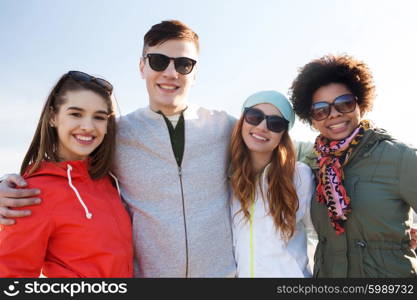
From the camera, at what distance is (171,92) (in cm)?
383

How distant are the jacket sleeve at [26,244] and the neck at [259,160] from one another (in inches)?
87.1

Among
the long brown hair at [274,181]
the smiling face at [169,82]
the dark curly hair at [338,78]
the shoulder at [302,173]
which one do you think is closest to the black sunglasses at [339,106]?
the dark curly hair at [338,78]

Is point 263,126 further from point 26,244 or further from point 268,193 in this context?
point 26,244

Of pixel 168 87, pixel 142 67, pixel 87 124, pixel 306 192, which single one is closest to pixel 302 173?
pixel 306 192

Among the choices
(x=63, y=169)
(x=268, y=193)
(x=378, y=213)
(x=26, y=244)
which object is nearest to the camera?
(x=26, y=244)

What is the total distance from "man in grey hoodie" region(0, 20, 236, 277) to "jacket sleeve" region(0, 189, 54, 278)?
1.60ft

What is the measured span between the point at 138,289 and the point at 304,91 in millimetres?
2891

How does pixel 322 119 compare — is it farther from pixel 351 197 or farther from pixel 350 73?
pixel 351 197

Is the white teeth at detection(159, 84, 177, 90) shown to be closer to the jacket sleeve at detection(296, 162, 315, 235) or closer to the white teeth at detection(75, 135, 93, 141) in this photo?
the white teeth at detection(75, 135, 93, 141)

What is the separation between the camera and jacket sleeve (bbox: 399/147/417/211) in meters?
3.19

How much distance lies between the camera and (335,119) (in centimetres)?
383

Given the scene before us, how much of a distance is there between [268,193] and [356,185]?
2.89 ft

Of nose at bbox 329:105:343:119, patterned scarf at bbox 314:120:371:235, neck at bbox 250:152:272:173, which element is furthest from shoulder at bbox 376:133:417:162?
neck at bbox 250:152:272:173

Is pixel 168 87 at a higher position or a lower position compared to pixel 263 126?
higher
